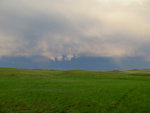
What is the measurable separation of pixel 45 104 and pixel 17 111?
383cm

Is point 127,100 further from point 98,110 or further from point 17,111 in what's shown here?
point 17,111

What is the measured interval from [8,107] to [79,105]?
9.11m

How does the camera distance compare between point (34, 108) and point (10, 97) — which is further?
point (10, 97)

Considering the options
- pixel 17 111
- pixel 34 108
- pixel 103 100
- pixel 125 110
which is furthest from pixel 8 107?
pixel 125 110

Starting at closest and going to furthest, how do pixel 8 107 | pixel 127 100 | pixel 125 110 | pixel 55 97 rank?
pixel 125 110, pixel 8 107, pixel 127 100, pixel 55 97

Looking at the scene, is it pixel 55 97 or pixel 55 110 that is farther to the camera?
pixel 55 97

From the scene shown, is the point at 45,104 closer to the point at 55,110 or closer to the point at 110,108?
the point at 55,110

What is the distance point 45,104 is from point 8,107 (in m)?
4.67

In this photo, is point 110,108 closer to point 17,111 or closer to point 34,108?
point 34,108

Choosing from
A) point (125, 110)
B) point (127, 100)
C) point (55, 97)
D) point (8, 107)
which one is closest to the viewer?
point (125, 110)

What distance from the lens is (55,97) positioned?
2609cm

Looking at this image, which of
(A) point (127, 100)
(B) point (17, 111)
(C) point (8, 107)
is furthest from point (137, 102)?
(C) point (8, 107)

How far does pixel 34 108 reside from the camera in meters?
21.1

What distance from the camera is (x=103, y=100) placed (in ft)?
78.8
